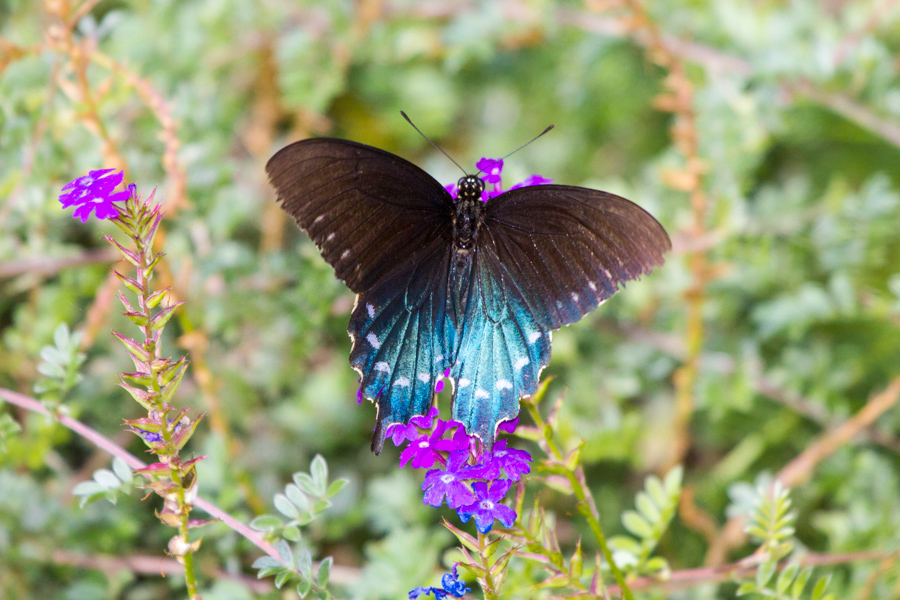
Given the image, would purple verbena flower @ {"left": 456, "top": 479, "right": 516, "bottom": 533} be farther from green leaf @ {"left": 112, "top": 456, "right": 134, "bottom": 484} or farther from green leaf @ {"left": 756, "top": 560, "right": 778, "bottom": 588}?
green leaf @ {"left": 112, "top": 456, "right": 134, "bottom": 484}

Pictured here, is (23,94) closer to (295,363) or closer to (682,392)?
(295,363)

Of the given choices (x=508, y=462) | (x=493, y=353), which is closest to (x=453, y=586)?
(x=508, y=462)

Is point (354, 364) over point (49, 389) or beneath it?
beneath

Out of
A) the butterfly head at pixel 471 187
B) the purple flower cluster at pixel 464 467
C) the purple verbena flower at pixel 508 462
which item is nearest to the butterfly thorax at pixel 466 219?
the butterfly head at pixel 471 187

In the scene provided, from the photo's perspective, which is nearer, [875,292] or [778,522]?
[778,522]

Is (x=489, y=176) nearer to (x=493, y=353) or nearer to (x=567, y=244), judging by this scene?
(x=567, y=244)

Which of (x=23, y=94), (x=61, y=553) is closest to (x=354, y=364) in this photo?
(x=61, y=553)
